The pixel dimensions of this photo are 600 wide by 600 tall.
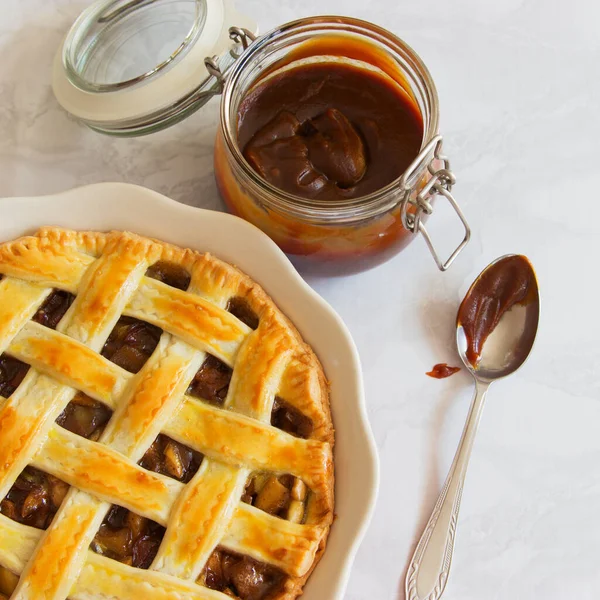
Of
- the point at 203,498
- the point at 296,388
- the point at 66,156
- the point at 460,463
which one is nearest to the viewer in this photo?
the point at 203,498

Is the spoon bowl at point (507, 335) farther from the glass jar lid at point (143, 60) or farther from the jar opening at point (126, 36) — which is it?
the jar opening at point (126, 36)

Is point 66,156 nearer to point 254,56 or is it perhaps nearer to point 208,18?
point 208,18

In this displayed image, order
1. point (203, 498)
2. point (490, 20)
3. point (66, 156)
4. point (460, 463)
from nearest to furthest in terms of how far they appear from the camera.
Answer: point (203, 498)
point (460, 463)
point (66, 156)
point (490, 20)

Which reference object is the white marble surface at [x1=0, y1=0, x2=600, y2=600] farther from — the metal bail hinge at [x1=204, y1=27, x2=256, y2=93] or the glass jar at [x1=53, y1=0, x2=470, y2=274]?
the metal bail hinge at [x1=204, y1=27, x2=256, y2=93]

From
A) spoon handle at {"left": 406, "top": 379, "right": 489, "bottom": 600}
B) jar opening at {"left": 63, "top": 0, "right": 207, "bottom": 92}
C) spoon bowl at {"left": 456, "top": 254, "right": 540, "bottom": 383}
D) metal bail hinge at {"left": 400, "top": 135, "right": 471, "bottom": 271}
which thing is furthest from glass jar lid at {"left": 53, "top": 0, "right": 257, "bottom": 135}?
spoon handle at {"left": 406, "top": 379, "right": 489, "bottom": 600}

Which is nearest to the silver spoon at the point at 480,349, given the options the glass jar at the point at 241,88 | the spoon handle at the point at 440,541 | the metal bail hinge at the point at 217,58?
the spoon handle at the point at 440,541

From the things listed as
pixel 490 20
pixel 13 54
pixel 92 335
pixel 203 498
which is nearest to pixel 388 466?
pixel 203 498

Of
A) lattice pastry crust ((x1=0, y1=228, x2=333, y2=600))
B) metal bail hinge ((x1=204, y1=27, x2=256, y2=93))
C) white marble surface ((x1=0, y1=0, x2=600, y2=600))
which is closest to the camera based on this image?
lattice pastry crust ((x1=0, y1=228, x2=333, y2=600))
